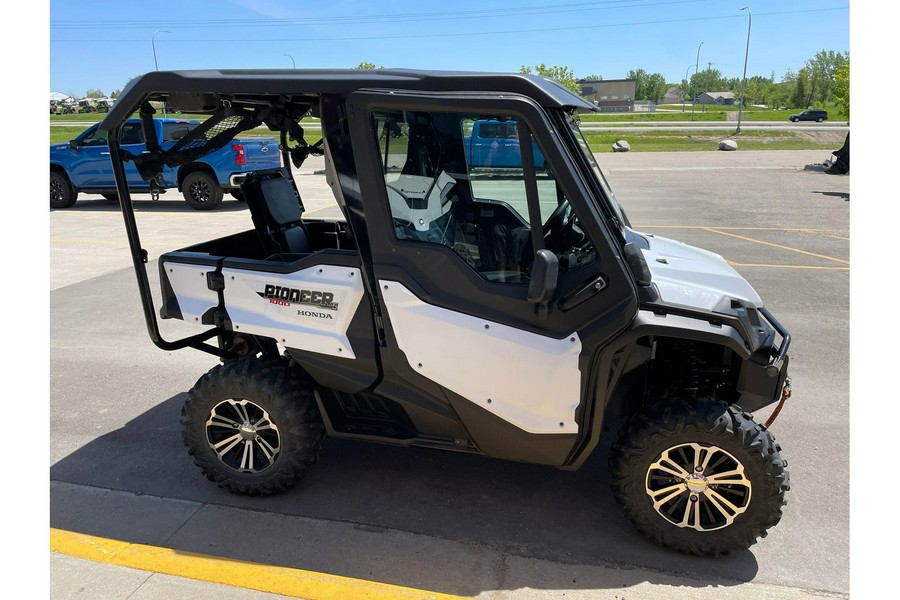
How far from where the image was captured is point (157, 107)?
3.96 metres

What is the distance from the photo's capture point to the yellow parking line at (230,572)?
2.99 m

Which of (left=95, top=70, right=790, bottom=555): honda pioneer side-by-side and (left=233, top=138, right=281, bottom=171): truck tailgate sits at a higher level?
(left=233, top=138, right=281, bottom=171): truck tailgate

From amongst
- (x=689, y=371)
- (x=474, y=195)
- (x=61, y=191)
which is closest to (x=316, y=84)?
(x=474, y=195)

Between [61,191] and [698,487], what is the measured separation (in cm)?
1637

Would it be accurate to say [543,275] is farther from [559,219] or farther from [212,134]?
[212,134]

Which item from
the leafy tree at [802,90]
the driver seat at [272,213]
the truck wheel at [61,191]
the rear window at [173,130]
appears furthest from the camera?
the leafy tree at [802,90]

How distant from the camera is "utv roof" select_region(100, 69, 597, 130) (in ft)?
9.99

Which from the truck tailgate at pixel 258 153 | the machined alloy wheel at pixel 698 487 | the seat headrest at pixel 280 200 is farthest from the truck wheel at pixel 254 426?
the truck tailgate at pixel 258 153

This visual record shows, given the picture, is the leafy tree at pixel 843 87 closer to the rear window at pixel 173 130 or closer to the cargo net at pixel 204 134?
the rear window at pixel 173 130

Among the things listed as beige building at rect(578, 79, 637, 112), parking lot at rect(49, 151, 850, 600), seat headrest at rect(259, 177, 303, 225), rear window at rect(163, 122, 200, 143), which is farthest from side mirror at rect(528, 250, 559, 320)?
beige building at rect(578, 79, 637, 112)

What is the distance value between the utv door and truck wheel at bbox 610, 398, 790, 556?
0.35 meters

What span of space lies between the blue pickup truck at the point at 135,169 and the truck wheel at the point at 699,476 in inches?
480

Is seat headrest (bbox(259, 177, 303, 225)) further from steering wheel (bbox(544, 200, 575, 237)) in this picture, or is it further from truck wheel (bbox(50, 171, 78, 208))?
truck wheel (bbox(50, 171, 78, 208))

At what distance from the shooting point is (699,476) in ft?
10.4
